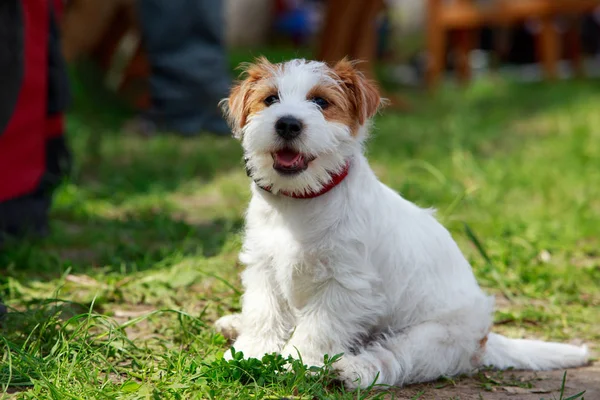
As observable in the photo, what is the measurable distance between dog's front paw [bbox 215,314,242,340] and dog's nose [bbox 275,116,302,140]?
33.8 inches

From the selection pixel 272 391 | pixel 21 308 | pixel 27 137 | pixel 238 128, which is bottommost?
pixel 21 308

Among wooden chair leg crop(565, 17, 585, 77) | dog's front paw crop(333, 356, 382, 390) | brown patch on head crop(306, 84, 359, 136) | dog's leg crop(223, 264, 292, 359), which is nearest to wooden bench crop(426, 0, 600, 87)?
wooden chair leg crop(565, 17, 585, 77)

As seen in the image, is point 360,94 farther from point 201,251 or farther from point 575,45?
point 575,45

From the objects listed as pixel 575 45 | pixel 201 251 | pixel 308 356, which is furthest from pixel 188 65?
pixel 575 45

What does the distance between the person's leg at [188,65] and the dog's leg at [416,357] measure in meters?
5.06

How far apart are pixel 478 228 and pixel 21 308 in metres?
2.77

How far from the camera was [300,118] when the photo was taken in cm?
278

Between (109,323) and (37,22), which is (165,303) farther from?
(37,22)

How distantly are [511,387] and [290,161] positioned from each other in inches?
48.2

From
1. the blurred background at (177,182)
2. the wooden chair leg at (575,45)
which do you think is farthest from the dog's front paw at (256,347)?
the wooden chair leg at (575,45)

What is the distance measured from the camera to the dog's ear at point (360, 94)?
298 cm

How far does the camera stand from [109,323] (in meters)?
3.06

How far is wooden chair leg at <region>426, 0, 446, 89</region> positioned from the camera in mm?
11688

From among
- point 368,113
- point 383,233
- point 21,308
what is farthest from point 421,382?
point 21,308
